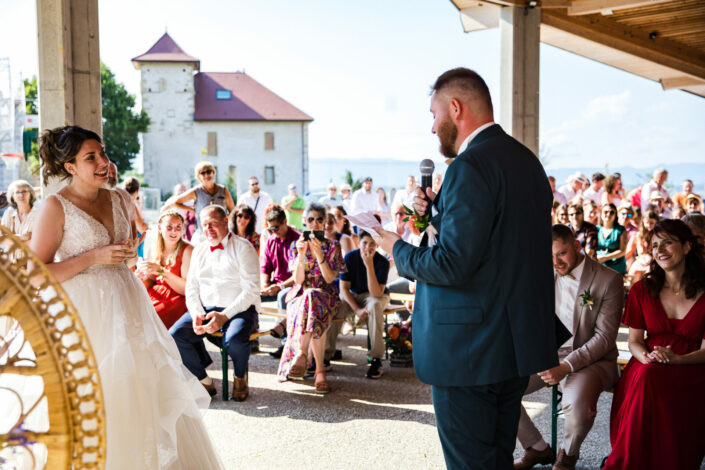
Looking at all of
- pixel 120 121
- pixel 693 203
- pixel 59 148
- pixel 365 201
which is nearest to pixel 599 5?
pixel 693 203

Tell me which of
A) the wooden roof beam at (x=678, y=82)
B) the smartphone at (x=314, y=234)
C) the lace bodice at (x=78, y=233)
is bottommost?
the smartphone at (x=314, y=234)

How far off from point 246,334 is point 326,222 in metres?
1.50

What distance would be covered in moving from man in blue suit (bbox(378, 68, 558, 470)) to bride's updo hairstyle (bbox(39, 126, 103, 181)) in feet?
5.21

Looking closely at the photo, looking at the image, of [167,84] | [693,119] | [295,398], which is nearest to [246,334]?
[295,398]

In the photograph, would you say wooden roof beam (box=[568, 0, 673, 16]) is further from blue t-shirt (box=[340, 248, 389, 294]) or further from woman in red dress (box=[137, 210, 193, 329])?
woman in red dress (box=[137, 210, 193, 329])

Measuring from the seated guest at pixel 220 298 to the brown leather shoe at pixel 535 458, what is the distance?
2.30 m

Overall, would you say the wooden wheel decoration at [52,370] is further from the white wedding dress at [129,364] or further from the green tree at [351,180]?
the green tree at [351,180]

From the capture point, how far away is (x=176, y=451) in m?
2.92

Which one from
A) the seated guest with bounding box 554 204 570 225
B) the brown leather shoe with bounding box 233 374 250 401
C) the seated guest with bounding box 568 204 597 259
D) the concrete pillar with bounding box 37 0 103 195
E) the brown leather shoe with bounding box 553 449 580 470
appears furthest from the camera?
the seated guest with bounding box 554 204 570 225

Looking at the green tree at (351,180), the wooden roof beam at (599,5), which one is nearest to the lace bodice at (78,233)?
the wooden roof beam at (599,5)

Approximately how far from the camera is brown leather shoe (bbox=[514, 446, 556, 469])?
12.1ft

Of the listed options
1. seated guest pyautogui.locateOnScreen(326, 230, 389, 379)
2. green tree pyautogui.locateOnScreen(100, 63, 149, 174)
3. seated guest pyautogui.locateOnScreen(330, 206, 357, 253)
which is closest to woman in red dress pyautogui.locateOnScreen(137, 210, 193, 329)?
seated guest pyautogui.locateOnScreen(326, 230, 389, 379)

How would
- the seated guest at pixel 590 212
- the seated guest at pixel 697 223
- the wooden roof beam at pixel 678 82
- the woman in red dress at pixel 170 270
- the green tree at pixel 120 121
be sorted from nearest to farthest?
the seated guest at pixel 697 223 → the woman in red dress at pixel 170 270 → the seated guest at pixel 590 212 → the wooden roof beam at pixel 678 82 → the green tree at pixel 120 121

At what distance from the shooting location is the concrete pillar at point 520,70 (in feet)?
23.2
